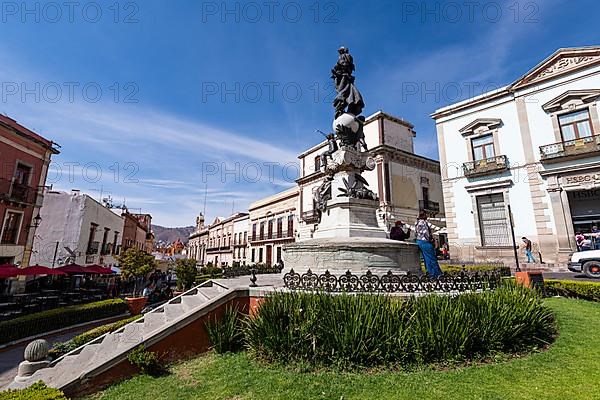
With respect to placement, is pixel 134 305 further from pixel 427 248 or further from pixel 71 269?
pixel 427 248

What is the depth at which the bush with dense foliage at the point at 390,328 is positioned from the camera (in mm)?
3941

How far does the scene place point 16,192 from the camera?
16.2 meters

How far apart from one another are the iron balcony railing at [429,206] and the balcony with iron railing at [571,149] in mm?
9779

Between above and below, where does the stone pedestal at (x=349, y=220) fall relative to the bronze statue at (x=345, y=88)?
below

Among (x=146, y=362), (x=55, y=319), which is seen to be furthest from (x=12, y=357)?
(x=146, y=362)

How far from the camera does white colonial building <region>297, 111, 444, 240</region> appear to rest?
919 inches

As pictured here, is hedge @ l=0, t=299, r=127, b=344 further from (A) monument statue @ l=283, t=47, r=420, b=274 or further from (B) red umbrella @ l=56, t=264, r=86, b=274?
(A) monument statue @ l=283, t=47, r=420, b=274

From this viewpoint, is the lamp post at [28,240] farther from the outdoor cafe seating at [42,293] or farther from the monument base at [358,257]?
the monument base at [358,257]

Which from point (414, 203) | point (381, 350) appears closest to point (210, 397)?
point (381, 350)

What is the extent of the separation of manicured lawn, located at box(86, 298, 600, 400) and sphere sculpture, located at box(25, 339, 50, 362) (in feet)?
7.09

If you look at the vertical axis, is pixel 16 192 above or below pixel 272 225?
below

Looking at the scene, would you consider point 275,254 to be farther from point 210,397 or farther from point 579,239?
point 210,397

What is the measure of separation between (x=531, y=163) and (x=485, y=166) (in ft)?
7.53

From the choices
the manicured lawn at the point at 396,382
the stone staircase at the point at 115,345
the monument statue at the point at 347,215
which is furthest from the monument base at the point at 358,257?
the manicured lawn at the point at 396,382
